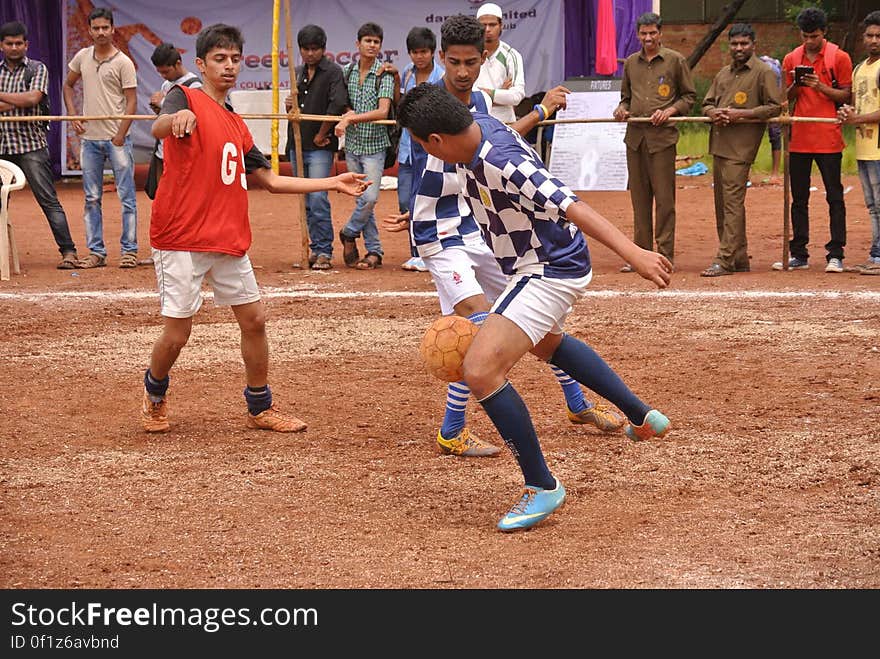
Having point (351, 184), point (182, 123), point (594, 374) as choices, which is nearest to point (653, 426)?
point (594, 374)

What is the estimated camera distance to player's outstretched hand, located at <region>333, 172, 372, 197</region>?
6195mm

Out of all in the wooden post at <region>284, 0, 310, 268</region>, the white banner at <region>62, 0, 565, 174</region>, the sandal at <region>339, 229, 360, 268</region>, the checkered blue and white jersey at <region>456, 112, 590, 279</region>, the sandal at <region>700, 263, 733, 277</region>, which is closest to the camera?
the checkered blue and white jersey at <region>456, 112, 590, 279</region>

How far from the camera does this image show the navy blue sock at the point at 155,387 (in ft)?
21.7

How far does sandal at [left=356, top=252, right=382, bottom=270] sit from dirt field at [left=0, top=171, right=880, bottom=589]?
1598mm

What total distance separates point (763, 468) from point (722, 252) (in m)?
6.04

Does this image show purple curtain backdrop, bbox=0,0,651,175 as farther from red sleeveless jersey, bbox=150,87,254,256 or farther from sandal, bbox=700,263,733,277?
red sleeveless jersey, bbox=150,87,254,256

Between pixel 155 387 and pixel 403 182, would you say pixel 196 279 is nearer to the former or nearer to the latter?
pixel 155 387

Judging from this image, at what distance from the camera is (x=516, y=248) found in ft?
17.2

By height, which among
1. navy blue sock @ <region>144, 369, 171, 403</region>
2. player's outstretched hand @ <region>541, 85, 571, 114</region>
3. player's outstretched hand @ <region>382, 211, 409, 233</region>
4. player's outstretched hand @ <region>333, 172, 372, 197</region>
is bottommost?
navy blue sock @ <region>144, 369, 171, 403</region>

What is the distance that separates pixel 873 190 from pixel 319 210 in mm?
5237

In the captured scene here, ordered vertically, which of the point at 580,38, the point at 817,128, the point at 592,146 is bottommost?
the point at 592,146

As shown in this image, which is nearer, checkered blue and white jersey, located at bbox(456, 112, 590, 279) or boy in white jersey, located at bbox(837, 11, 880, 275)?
checkered blue and white jersey, located at bbox(456, 112, 590, 279)

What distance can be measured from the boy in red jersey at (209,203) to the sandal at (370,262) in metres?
5.96

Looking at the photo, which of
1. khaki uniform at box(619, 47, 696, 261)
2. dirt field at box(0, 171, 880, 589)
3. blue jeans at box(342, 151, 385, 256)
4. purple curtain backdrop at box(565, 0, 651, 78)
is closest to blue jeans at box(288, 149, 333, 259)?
blue jeans at box(342, 151, 385, 256)
